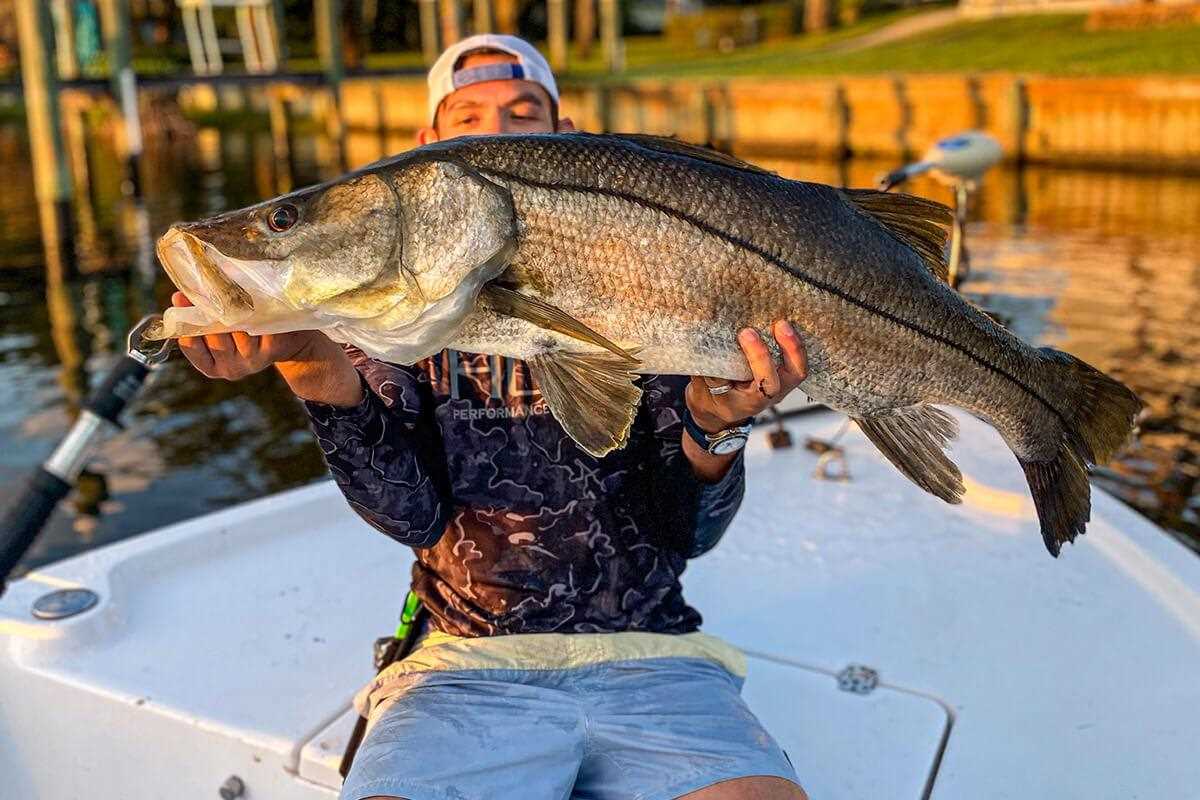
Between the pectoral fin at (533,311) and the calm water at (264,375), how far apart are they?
5.92 m

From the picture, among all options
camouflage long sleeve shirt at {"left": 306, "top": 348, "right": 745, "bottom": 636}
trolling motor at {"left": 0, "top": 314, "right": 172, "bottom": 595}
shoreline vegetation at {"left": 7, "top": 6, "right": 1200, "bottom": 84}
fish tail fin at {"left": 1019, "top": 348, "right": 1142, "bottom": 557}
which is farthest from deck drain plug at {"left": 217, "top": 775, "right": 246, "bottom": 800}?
shoreline vegetation at {"left": 7, "top": 6, "right": 1200, "bottom": 84}

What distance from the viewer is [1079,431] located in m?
2.50

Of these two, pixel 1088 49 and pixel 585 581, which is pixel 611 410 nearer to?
pixel 585 581

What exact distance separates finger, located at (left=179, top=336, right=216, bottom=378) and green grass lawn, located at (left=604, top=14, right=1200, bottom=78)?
2097 cm

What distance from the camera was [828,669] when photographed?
336 cm

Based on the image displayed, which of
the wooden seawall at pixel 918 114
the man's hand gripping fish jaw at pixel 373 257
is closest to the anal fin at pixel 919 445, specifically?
the man's hand gripping fish jaw at pixel 373 257

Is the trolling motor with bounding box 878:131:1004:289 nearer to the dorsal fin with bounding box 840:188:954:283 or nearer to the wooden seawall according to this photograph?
the dorsal fin with bounding box 840:188:954:283

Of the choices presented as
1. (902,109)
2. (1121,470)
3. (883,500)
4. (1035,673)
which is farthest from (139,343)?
(902,109)

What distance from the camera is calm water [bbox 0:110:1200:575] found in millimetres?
7891

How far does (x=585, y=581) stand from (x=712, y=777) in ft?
1.82

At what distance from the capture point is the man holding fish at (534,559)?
2.40m

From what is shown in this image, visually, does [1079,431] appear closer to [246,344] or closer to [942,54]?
[246,344]

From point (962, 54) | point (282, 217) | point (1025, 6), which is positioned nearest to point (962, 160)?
point (282, 217)

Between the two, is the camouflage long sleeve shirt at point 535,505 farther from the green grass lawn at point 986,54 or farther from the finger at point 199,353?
the green grass lawn at point 986,54
